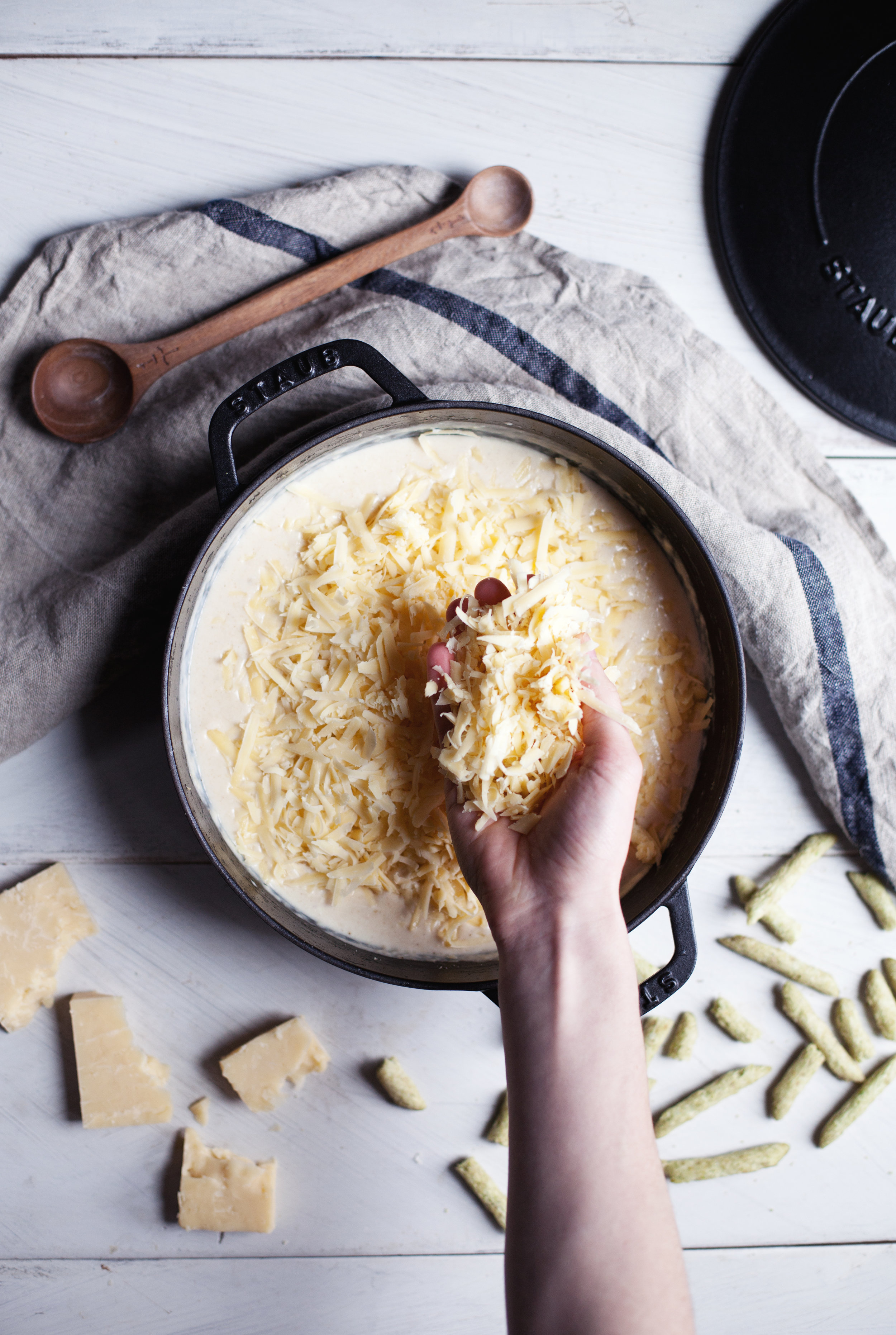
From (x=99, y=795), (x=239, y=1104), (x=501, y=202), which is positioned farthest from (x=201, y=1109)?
(x=501, y=202)

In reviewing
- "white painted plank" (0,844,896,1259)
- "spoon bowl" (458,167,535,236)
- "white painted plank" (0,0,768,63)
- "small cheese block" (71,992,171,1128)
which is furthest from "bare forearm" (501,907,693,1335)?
"white painted plank" (0,0,768,63)

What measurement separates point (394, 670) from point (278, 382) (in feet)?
1.37

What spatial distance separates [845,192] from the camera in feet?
5.18

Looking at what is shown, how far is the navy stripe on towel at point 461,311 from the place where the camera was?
1.50m

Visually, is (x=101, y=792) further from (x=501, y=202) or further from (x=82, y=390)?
(x=501, y=202)

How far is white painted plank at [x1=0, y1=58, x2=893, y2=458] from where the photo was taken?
1582 mm

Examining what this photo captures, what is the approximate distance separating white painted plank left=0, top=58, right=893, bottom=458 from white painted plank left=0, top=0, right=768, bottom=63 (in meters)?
0.02

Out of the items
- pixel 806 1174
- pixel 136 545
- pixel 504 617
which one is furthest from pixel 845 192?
pixel 806 1174

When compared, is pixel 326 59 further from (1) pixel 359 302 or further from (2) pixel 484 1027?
(2) pixel 484 1027

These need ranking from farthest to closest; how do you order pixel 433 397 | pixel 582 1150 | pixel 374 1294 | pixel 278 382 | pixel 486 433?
pixel 374 1294
pixel 433 397
pixel 486 433
pixel 278 382
pixel 582 1150

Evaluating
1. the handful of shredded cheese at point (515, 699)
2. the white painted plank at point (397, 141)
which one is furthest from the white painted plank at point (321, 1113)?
the white painted plank at point (397, 141)

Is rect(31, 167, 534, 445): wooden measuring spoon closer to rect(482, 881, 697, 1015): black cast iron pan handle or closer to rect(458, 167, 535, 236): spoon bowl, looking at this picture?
rect(458, 167, 535, 236): spoon bowl

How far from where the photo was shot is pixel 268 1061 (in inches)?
59.5

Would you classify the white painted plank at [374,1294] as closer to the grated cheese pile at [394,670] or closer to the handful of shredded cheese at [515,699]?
the grated cheese pile at [394,670]
